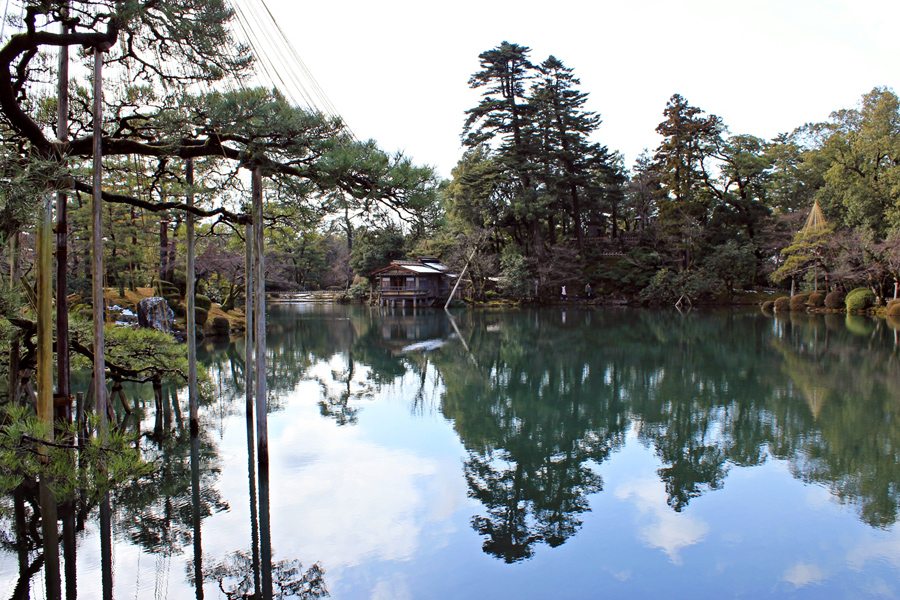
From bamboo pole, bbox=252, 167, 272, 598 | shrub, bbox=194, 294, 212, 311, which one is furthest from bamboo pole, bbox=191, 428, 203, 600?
shrub, bbox=194, 294, 212, 311

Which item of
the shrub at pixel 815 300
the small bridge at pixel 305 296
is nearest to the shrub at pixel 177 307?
the small bridge at pixel 305 296

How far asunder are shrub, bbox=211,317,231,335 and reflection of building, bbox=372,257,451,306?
15.7 m

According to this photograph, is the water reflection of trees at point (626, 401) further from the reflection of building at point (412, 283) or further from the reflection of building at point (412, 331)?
the reflection of building at point (412, 283)

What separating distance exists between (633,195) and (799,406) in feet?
104

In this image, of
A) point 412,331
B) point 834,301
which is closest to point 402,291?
point 412,331

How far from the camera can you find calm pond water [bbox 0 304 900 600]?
15.0 ft

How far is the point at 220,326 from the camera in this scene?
63.9ft

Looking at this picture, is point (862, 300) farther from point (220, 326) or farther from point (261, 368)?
point (261, 368)

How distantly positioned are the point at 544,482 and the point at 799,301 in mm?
27590

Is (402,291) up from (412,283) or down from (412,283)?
down

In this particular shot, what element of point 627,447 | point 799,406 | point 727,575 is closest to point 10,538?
point 727,575

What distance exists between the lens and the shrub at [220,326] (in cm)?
1939

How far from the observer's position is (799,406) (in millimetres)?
9680

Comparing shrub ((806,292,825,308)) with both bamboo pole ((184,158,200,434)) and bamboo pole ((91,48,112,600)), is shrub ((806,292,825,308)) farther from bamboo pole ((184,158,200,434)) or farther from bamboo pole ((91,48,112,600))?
bamboo pole ((91,48,112,600))
